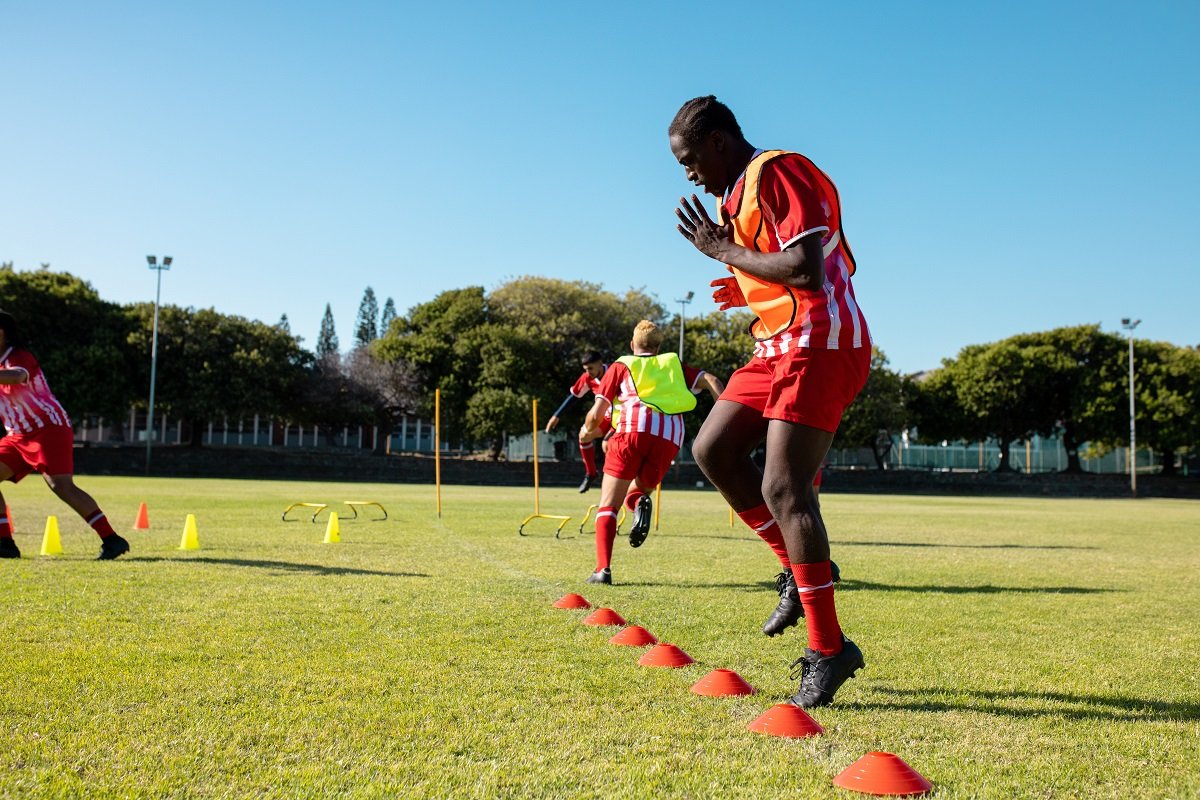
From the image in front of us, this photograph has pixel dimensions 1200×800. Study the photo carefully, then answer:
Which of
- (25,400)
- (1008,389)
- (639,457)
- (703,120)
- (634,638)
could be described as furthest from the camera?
(1008,389)

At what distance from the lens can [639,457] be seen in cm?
801

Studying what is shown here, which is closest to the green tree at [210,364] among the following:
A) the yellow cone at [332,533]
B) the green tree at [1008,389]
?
the green tree at [1008,389]

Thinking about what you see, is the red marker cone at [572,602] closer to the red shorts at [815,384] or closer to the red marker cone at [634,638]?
the red marker cone at [634,638]

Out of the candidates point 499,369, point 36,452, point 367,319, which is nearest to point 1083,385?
point 499,369

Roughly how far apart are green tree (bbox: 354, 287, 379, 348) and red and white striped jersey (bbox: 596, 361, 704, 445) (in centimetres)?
11338

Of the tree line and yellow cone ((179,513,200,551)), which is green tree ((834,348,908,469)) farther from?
yellow cone ((179,513,200,551))

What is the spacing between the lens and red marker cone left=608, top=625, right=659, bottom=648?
461cm

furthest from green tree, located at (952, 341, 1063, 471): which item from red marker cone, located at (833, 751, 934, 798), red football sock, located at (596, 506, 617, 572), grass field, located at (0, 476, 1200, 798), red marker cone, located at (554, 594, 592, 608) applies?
red marker cone, located at (833, 751, 934, 798)

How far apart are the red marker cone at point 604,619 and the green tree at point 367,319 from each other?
4585 inches

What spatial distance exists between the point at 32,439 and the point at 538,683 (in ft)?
20.0

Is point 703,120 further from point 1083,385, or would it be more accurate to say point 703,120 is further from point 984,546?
point 1083,385

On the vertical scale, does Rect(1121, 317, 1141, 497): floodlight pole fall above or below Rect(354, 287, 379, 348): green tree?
below

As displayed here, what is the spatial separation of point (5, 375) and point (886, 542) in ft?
31.7

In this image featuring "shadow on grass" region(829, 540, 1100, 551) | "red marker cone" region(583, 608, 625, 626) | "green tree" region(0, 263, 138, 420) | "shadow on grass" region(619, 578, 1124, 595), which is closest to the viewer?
"red marker cone" region(583, 608, 625, 626)
